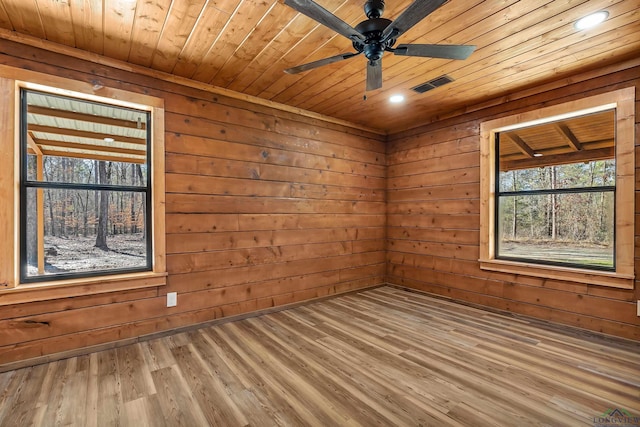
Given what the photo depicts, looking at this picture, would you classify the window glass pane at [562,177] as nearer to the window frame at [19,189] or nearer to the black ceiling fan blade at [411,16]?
the black ceiling fan blade at [411,16]

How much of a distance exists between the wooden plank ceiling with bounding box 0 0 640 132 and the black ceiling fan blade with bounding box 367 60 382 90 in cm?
34

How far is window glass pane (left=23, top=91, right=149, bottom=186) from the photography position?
2432 mm

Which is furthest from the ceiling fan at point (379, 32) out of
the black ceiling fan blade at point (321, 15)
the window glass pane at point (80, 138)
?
the window glass pane at point (80, 138)

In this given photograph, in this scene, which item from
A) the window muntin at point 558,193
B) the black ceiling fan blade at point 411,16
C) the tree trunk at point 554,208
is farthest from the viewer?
the tree trunk at point 554,208

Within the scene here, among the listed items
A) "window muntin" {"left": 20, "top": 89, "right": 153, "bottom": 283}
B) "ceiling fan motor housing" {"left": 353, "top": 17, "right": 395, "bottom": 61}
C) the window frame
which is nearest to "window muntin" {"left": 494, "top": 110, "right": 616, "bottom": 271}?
"ceiling fan motor housing" {"left": 353, "top": 17, "right": 395, "bottom": 61}

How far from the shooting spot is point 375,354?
2.49 m

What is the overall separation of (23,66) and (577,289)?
5189 mm

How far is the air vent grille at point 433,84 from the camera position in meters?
2.96

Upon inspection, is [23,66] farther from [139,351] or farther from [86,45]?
[139,351]

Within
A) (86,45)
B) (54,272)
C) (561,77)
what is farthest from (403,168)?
(54,272)

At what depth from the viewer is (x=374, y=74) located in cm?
212

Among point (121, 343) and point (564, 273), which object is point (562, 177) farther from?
point (121, 343)

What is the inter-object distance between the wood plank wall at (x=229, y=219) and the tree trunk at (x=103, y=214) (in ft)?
1.54

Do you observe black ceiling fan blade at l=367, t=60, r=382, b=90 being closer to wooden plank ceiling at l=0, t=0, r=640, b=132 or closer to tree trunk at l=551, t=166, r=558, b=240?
wooden plank ceiling at l=0, t=0, r=640, b=132
